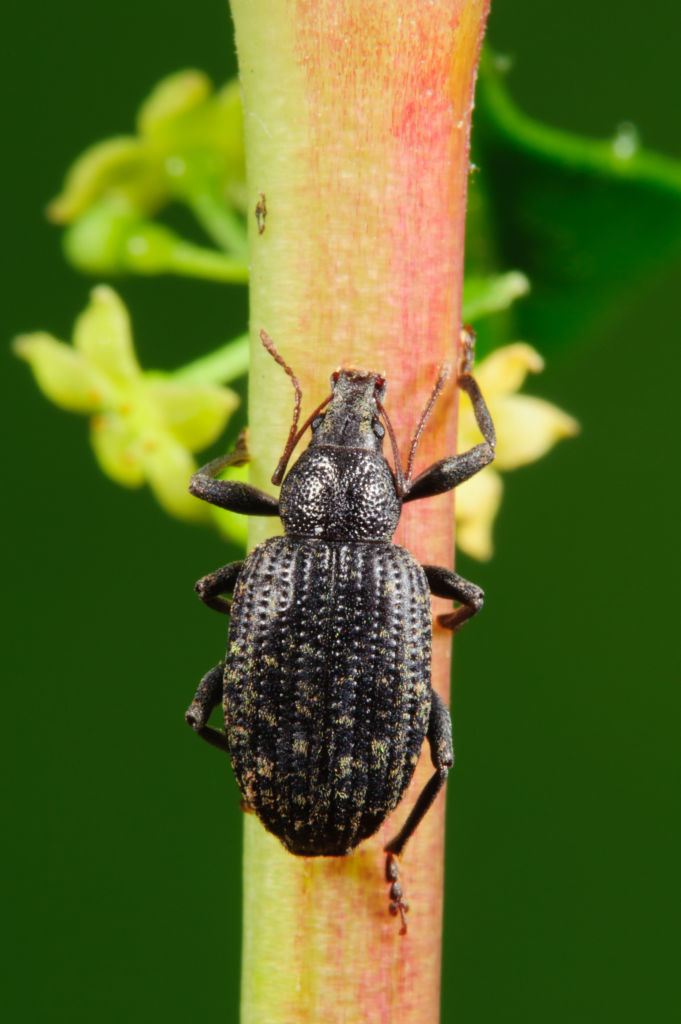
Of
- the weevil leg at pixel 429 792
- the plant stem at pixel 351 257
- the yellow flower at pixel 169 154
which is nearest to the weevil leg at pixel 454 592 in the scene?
the weevil leg at pixel 429 792

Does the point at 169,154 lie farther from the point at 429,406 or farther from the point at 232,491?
the point at 429,406

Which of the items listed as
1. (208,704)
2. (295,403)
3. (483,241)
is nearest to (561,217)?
(483,241)

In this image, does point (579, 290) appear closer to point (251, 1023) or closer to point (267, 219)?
point (267, 219)

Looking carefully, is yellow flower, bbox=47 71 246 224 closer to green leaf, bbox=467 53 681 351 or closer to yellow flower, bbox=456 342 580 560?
green leaf, bbox=467 53 681 351

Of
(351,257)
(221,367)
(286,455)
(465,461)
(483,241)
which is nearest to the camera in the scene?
(351,257)

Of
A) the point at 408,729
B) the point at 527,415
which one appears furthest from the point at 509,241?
the point at 408,729

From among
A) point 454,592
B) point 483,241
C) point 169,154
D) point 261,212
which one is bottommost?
point 454,592

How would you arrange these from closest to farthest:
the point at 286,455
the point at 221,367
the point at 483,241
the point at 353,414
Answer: the point at 286,455 → the point at 353,414 → the point at 221,367 → the point at 483,241
